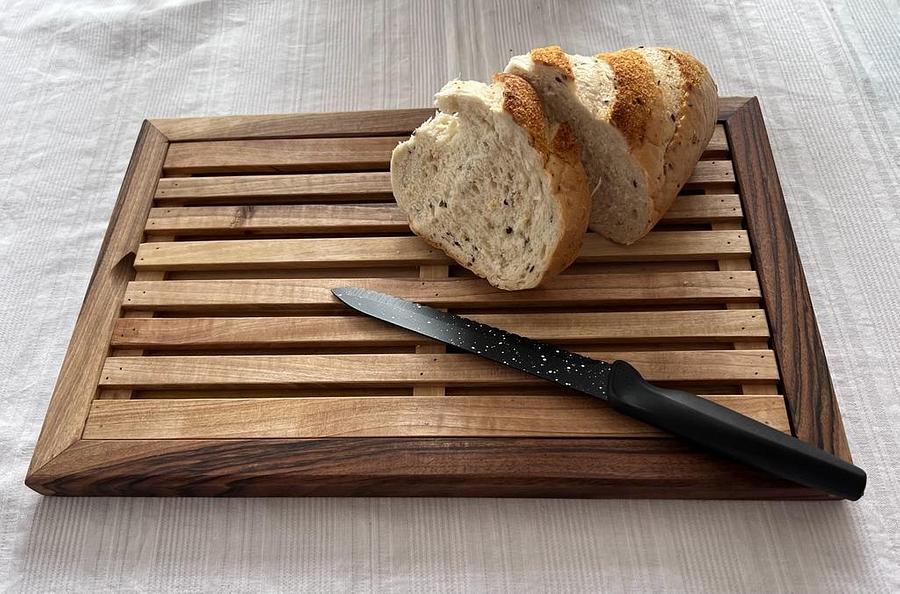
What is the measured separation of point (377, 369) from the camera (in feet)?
3.42

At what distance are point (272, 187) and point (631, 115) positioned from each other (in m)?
0.61

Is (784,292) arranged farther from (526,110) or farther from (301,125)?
(301,125)

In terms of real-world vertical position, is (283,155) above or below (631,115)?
below

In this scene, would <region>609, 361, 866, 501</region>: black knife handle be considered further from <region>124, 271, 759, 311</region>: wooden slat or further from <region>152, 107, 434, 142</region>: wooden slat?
<region>152, 107, 434, 142</region>: wooden slat

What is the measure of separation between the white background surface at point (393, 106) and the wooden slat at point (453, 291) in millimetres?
188

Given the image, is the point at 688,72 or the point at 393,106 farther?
the point at 393,106

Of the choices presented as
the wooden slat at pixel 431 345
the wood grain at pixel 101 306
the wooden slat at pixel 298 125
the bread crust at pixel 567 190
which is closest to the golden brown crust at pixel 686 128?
the bread crust at pixel 567 190

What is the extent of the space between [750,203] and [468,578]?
0.73 meters

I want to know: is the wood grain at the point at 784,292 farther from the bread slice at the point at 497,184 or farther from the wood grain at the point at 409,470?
the bread slice at the point at 497,184

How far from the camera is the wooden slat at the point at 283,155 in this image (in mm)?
1282

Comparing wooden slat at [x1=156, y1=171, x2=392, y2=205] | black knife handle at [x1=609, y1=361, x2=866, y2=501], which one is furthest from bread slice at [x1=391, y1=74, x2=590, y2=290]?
black knife handle at [x1=609, y1=361, x2=866, y2=501]

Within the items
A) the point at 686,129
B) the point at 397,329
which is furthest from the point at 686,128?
the point at 397,329

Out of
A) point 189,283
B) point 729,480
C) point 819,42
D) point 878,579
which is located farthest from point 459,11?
point 878,579

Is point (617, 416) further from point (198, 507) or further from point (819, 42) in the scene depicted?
point (819, 42)
